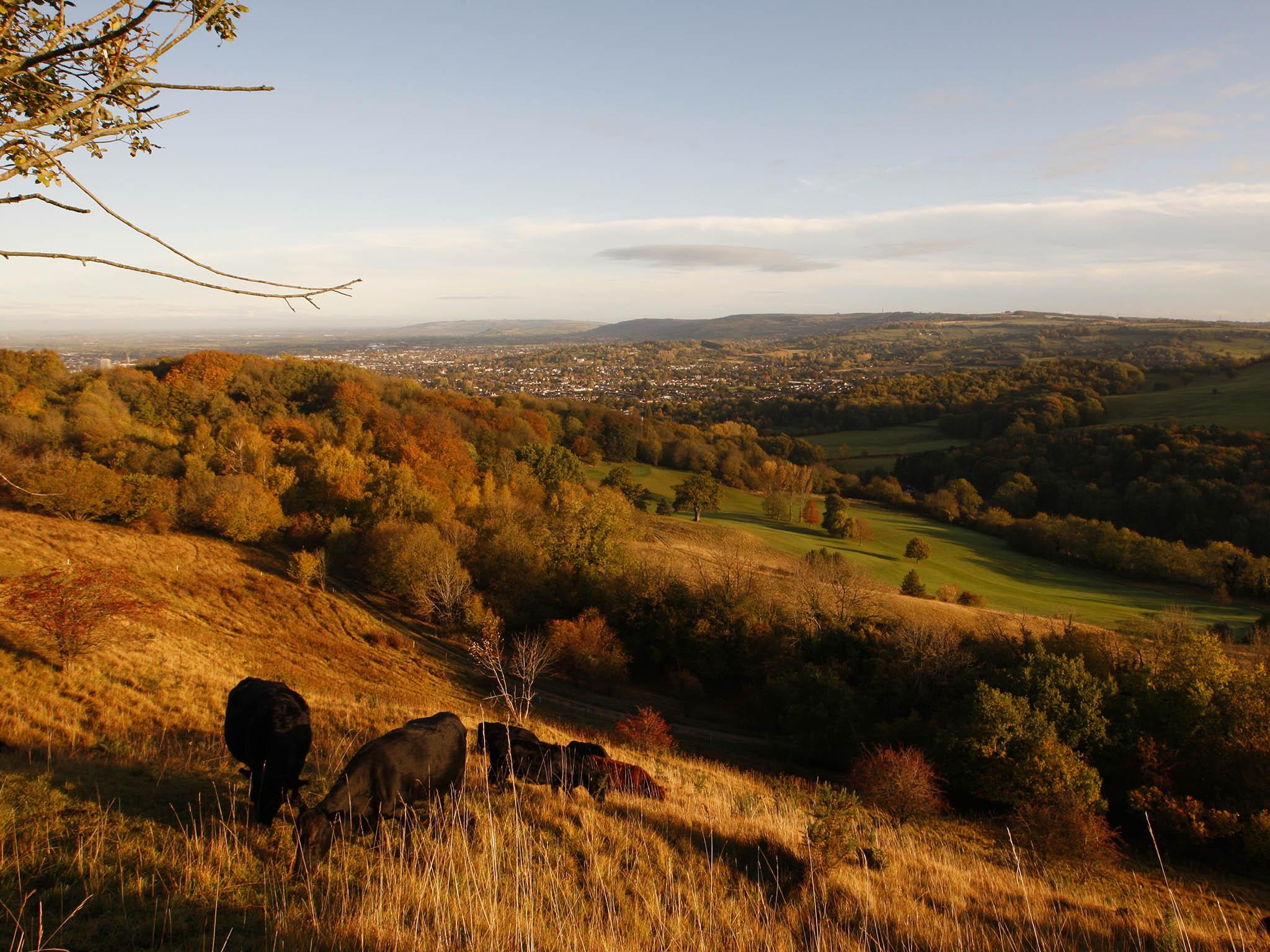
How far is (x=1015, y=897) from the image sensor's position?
6.75 meters

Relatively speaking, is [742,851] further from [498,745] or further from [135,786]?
[135,786]

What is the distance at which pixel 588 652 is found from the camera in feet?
89.9

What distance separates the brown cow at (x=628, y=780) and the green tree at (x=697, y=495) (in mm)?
44638

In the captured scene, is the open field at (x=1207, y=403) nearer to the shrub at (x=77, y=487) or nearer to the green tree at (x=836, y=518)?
the green tree at (x=836, y=518)

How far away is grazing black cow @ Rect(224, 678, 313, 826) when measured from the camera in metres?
5.89

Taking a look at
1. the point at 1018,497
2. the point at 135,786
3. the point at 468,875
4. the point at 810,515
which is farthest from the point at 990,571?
the point at 135,786

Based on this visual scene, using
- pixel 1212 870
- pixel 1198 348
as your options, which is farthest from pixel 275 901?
pixel 1198 348

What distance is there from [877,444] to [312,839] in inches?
3863

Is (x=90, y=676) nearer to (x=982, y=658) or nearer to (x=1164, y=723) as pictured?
(x=982, y=658)

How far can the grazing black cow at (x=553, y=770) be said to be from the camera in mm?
8125

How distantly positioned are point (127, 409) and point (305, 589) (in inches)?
1302

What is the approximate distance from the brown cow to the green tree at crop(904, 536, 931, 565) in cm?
4377

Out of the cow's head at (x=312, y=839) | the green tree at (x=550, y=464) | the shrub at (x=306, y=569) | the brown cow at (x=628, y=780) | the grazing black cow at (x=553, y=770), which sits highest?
the cow's head at (x=312, y=839)

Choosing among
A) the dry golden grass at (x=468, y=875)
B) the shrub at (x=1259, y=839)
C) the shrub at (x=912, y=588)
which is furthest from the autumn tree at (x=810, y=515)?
the dry golden grass at (x=468, y=875)
